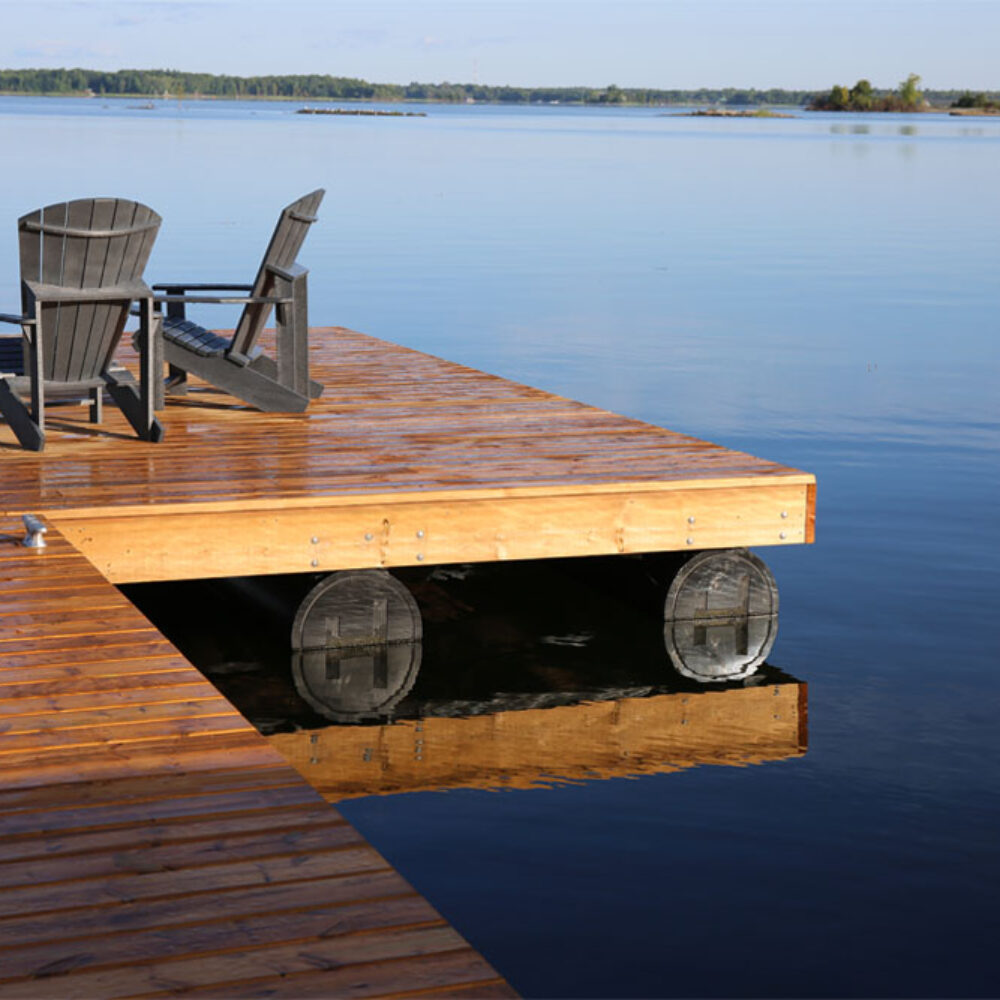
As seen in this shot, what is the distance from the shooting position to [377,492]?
5.69 meters

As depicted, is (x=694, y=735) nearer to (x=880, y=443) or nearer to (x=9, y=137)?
(x=880, y=443)

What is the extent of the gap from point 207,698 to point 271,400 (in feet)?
12.1

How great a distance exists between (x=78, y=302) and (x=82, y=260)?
0.17 metres

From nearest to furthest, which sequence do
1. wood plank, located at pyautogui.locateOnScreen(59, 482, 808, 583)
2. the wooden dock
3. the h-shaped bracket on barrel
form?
the wooden dock, the h-shaped bracket on barrel, wood plank, located at pyautogui.locateOnScreen(59, 482, 808, 583)

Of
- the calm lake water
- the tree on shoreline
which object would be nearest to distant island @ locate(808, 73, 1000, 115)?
the tree on shoreline

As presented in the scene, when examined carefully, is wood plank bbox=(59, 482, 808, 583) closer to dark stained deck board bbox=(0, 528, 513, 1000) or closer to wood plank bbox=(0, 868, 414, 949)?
dark stained deck board bbox=(0, 528, 513, 1000)

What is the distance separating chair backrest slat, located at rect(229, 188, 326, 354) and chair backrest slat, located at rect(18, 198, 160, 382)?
0.67m

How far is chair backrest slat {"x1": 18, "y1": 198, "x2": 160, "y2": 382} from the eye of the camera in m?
6.29

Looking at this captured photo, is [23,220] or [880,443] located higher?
[23,220]

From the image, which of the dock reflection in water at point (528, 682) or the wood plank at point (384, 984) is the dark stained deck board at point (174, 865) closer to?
the wood plank at point (384, 984)

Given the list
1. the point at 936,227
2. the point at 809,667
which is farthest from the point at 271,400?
the point at 936,227

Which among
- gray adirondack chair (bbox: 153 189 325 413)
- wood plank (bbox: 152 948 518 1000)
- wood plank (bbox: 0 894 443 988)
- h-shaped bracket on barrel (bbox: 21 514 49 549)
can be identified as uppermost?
gray adirondack chair (bbox: 153 189 325 413)

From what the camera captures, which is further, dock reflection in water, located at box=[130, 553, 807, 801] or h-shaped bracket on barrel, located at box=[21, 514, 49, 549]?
dock reflection in water, located at box=[130, 553, 807, 801]

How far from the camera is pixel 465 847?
15.0 ft
